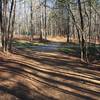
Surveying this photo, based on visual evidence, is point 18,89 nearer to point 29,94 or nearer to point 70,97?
point 29,94

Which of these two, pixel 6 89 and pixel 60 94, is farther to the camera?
pixel 60 94

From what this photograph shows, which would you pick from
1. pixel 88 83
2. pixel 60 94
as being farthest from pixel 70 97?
pixel 88 83

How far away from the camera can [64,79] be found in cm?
1608

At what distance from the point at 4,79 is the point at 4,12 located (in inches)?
542

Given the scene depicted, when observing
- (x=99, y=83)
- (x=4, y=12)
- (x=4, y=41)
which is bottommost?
(x=99, y=83)

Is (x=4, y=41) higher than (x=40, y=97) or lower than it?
higher

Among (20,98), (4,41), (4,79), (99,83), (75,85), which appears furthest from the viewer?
(4,41)

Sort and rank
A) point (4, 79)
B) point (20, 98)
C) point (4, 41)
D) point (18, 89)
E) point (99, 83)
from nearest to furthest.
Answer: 1. point (20, 98)
2. point (18, 89)
3. point (4, 79)
4. point (99, 83)
5. point (4, 41)

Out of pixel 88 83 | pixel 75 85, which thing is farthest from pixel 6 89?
pixel 88 83

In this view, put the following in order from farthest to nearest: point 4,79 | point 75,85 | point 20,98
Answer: point 75,85 < point 4,79 < point 20,98

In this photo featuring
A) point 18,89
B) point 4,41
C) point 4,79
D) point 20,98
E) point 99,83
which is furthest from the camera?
point 4,41

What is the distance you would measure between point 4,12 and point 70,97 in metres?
14.8

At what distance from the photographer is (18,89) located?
1141 cm

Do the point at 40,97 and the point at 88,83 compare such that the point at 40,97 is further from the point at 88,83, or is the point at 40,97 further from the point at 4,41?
the point at 4,41
